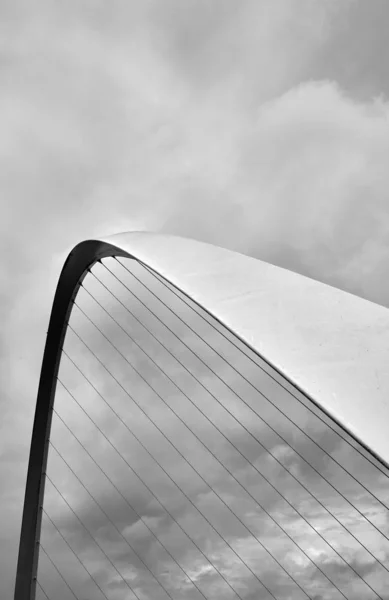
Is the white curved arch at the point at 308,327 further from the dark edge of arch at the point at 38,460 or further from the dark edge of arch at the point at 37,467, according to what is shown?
the dark edge of arch at the point at 37,467

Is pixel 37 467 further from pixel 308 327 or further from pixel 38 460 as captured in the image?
pixel 308 327

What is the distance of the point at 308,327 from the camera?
7.32 meters

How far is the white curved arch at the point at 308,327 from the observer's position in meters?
5.86

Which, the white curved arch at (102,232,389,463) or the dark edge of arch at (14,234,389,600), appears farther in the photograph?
the dark edge of arch at (14,234,389,600)

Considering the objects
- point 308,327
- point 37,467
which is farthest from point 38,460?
point 308,327

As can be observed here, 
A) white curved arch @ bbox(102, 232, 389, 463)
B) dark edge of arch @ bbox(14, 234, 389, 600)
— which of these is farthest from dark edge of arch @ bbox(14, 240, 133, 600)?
white curved arch @ bbox(102, 232, 389, 463)

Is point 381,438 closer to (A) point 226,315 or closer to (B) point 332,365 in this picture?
(B) point 332,365

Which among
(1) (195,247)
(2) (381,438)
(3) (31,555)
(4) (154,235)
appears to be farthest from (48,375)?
(2) (381,438)

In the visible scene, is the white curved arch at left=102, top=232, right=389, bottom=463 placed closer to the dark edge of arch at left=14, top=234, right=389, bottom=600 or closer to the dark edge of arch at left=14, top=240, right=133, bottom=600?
the dark edge of arch at left=14, top=234, right=389, bottom=600

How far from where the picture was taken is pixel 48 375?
1898 centimetres

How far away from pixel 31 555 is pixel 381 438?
1711 centimetres

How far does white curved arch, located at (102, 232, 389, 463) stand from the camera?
5.86m

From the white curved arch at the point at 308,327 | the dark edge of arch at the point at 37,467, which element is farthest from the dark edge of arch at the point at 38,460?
the white curved arch at the point at 308,327

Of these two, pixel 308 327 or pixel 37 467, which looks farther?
pixel 37 467
